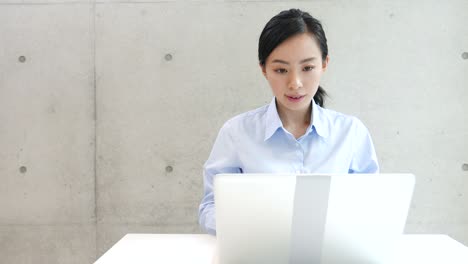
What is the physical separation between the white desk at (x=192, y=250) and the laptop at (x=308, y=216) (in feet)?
0.80

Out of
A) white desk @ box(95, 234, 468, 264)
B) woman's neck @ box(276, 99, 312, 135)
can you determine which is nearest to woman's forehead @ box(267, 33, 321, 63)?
woman's neck @ box(276, 99, 312, 135)

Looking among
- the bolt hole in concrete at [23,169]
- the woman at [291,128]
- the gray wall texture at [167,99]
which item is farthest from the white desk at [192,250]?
the bolt hole in concrete at [23,169]

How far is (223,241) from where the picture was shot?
87cm

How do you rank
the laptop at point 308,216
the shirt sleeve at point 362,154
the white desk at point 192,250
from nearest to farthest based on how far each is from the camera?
the laptop at point 308,216
the white desk at point 192,250
the shirt sleeve at point 362,154

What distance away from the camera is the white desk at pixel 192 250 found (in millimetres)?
1094

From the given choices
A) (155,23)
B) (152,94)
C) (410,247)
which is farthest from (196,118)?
(410,247)

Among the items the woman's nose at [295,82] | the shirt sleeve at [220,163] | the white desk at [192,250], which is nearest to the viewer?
the white desk at [192,250]

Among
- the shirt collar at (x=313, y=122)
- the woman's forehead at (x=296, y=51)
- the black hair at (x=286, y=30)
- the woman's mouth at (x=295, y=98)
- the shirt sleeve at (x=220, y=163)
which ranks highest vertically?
the black hair at (x=286, y=30)

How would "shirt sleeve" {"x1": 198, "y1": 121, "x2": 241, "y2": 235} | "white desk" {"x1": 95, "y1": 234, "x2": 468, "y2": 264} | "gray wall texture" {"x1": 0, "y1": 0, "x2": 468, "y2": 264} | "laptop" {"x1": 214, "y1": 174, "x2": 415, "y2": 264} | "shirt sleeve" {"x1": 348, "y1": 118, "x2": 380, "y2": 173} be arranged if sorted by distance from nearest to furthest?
"laptop" {"x1": 214, "y1": 174, "x2": 415, "y2": 264}
"white desk" {"x1": 95, "y1": 234, "x2": 468, "y2": 264}
"shirt sleeve" {"x1": 198, "y1": 121, "x2": 241, "y2": 235}
"shirt sleeve" {"x1": 348, "y1": 118, "x2": 380, "y2": 173}
"gray wall texture" {"x1": 0, "y1": 0, "x2": 468, "y2": 264}

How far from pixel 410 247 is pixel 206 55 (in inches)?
61.0

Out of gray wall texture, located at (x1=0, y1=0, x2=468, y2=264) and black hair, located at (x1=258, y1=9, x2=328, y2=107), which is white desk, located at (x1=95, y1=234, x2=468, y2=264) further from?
gray wall texture, located at (x1=0, y1=0, x2=468, y2=264)

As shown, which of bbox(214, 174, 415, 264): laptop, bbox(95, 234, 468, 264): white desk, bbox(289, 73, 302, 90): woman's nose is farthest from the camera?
bbox(289, 73, 302, 90): woman's nose

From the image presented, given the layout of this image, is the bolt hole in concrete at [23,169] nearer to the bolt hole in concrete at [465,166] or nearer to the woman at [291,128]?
the woman at [291,128]

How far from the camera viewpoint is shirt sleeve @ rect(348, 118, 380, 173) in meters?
1.56
